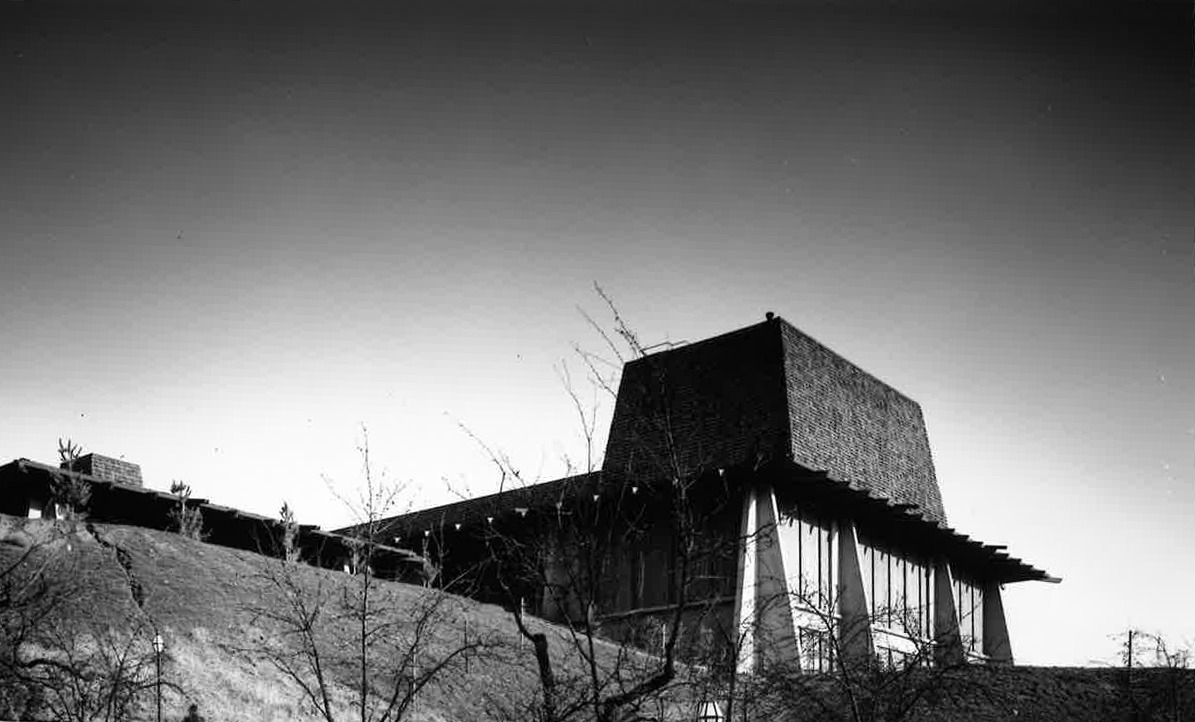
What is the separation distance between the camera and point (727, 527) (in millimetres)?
24734

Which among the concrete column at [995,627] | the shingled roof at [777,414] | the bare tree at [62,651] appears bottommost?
the bare tree at [62,651]

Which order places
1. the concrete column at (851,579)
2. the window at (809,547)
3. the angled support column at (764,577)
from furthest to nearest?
1. the concrete column at (851,579)
2. the window at (809,547)
3. the angled support column at (764,577)

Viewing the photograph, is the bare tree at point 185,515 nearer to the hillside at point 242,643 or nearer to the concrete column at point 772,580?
the hillside at point 242,643

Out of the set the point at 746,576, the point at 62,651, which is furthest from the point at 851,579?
the point at 62,651

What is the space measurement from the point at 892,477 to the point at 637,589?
853 cm

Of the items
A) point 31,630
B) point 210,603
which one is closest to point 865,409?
point 210,603

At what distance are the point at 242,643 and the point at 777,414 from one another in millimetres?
14197

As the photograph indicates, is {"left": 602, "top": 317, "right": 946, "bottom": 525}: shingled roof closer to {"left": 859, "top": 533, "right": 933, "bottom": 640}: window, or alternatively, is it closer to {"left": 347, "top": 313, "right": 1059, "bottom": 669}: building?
{"left": 347, "top": 313, "right": 1059, "bottom": 669}: building

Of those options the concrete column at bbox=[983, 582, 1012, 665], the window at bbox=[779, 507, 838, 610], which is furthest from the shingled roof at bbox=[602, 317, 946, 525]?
the concrete column at bbox=[983, 582, 1012, 665]

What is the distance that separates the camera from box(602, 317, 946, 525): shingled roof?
85.9 ft

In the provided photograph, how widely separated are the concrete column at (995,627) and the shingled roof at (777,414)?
105 inches

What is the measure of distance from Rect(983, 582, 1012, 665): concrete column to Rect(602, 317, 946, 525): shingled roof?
2.67 metres

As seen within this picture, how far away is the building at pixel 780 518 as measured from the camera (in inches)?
939

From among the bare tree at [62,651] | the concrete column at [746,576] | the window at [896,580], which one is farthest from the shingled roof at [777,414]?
the bare tree at [62,651]
